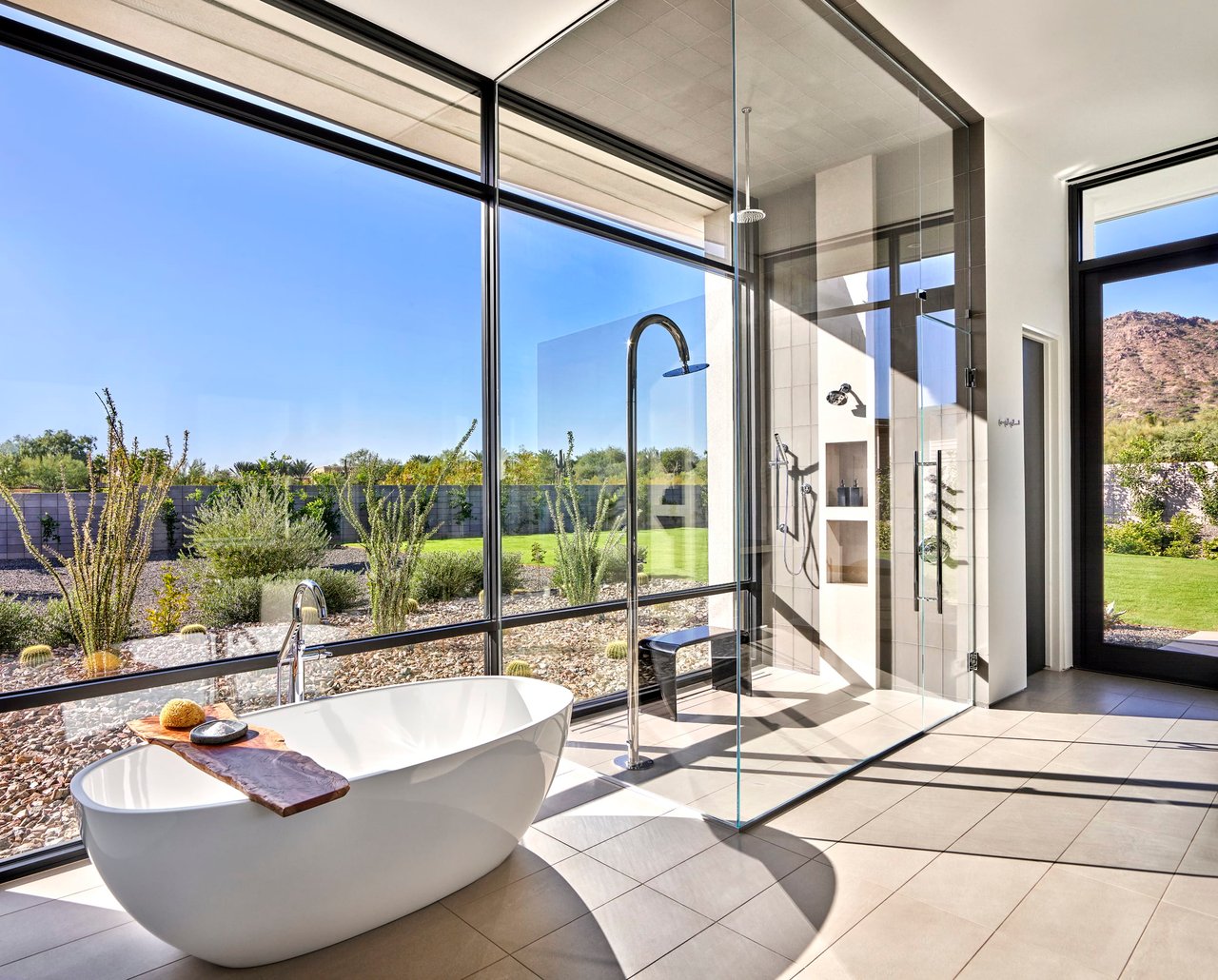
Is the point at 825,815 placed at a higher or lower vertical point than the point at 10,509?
lower

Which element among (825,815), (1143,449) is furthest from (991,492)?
(825,815)

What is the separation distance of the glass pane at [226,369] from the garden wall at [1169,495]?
416 centimetres

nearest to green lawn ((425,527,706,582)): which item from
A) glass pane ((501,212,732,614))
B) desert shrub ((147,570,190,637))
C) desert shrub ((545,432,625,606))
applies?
glass pane ((501,212,732,614))

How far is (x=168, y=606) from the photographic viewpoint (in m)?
2.78

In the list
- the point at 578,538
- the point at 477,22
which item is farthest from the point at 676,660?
the point at 477,22

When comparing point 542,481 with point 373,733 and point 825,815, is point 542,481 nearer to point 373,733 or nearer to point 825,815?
point 373,733

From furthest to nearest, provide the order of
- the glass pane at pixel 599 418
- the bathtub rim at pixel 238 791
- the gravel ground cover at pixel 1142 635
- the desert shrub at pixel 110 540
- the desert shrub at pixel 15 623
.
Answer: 1. the gravel ground cover at pixel 1142 635
2. the glass pane at pixel 599 418
3. the desert shrub at pixel 110 540
4. the desert shrub at pixel 15 623
5. the bathtub rim at pixel 238 791

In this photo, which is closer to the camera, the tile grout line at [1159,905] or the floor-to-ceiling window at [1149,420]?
the tile grout line at [1159,905]

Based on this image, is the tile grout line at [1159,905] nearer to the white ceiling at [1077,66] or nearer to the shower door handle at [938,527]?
the shower door handle at [938,527]

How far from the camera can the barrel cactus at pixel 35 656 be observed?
2479 mm

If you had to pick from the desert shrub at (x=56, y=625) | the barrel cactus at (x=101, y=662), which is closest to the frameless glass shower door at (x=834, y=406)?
the barrel cactus at (x=101, y=662)

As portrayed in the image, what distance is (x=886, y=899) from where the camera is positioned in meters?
2.22

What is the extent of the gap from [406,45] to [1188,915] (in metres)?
4.35

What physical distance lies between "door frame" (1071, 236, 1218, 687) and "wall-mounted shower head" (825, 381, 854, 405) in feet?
9.61
